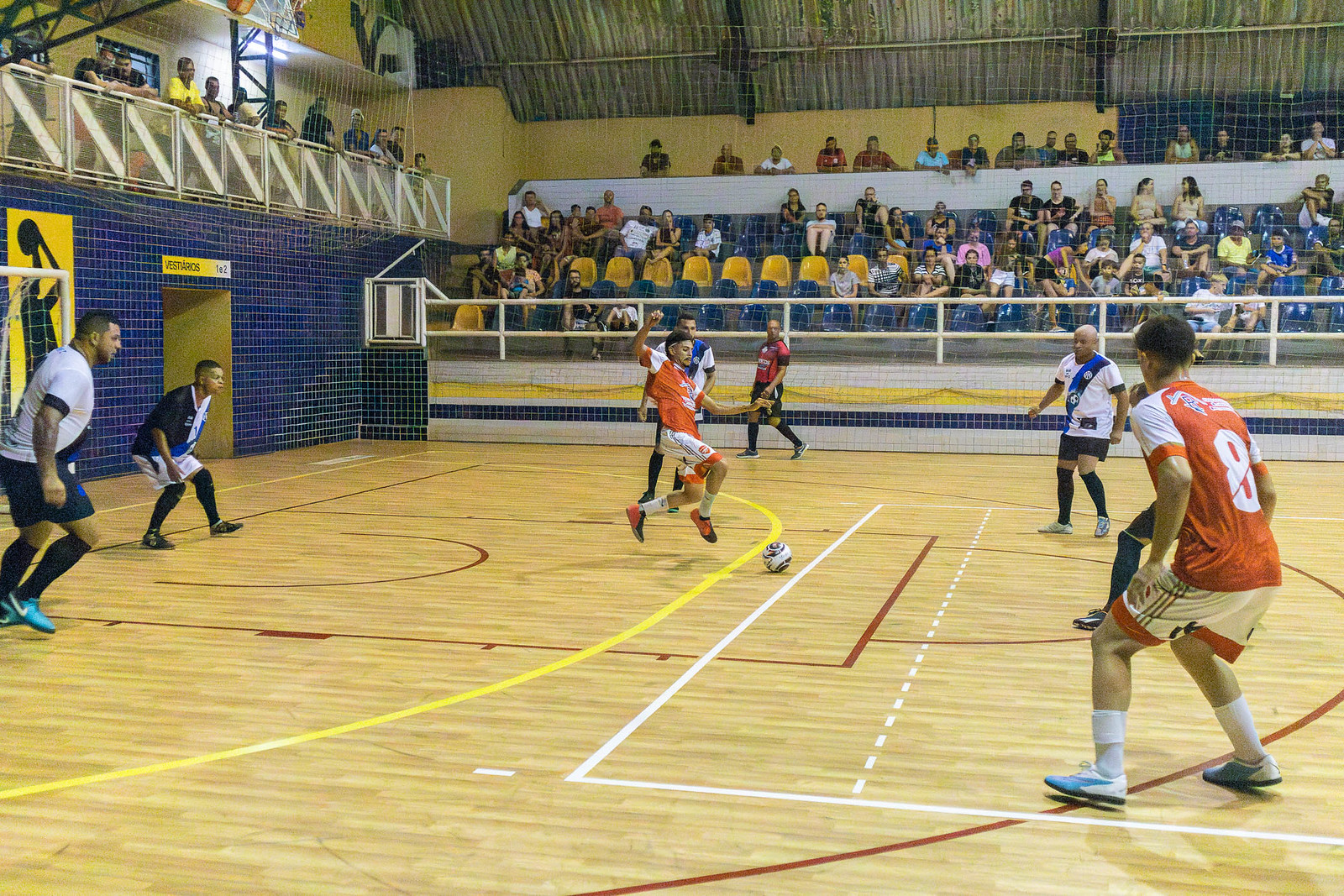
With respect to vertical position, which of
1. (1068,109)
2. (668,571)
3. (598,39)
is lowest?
(668,571)

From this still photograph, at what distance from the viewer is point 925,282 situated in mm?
17328

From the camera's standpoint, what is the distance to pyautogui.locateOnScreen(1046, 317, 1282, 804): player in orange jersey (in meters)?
3.93

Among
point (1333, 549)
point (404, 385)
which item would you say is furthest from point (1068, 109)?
point (1333, 549)

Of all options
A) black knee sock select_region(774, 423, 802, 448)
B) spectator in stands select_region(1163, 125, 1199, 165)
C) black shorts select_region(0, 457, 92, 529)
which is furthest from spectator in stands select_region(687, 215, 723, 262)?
black shorts select_region(0, 457, 92, 529)

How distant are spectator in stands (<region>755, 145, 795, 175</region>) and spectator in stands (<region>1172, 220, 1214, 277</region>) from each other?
253 inches

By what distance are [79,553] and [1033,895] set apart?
533 centimetres

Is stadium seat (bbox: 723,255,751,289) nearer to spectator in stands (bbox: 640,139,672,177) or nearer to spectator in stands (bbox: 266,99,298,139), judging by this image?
spectator in stands (bbox: 640,139,672,177)

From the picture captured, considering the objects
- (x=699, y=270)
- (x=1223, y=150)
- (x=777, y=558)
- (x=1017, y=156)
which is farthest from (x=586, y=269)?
(x=777, y=558)

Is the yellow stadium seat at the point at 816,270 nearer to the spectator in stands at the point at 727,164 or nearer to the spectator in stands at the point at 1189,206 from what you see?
the spectator in stands at the point at 727,164

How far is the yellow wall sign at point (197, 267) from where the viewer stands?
14.2m

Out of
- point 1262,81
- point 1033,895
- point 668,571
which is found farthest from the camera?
point 1262,81

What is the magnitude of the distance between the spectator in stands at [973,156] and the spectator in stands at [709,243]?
4.20 metres

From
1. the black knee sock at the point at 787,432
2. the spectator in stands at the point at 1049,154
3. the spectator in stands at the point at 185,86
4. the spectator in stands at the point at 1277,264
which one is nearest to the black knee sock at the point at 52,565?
the spectator in stands at the point at 185,86

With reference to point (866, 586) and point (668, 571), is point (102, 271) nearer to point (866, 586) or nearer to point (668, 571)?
point (668, 571)
